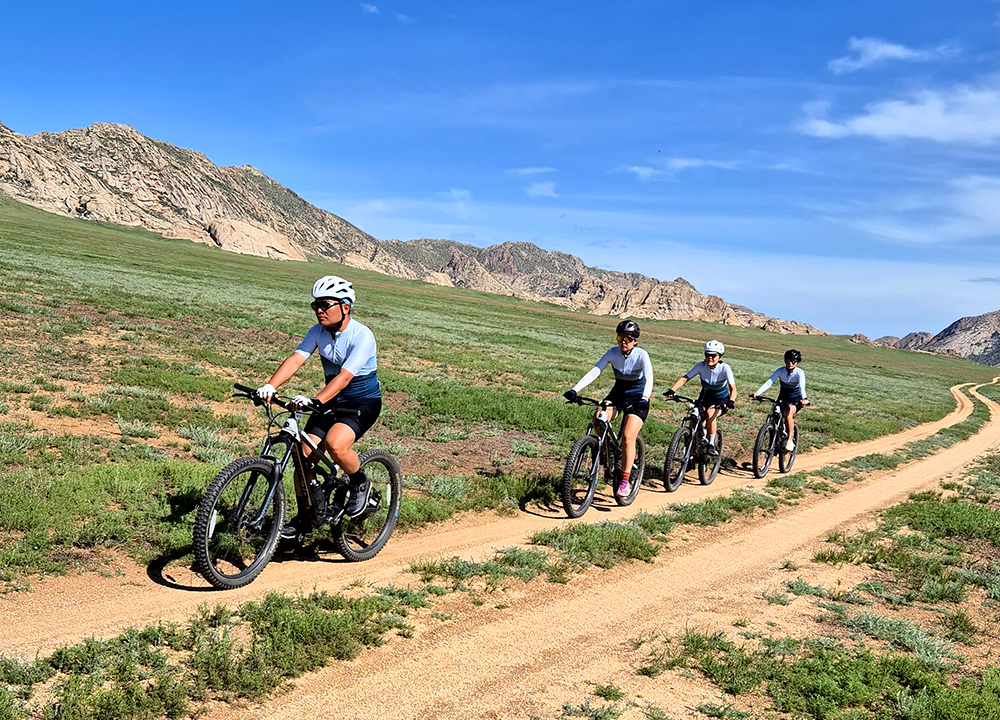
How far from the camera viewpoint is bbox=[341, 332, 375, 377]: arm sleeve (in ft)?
21.9

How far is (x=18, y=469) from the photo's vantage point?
835 centimetres

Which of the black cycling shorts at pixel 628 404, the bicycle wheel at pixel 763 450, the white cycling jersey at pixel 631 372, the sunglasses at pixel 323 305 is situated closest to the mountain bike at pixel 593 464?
the black cycling shorts at pixel 628 404

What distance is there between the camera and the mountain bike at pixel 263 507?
6033 mm

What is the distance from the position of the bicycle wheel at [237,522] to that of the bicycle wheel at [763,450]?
11.9 metres

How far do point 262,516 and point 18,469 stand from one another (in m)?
4.47

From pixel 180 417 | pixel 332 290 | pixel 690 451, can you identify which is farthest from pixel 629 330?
pixel 180 417

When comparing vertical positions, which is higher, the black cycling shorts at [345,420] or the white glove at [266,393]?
the white glove at [266,393]

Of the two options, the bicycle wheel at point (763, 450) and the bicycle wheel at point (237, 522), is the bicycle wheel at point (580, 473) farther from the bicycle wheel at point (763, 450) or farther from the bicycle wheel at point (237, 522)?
the bicycle wheel at point (763, 450)

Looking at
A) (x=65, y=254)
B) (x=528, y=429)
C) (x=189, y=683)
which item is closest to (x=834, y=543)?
(x=528, y=429)

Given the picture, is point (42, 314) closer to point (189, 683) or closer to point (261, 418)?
point (261, 418)

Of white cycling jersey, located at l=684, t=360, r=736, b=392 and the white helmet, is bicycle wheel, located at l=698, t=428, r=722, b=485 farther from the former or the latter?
the white helmet

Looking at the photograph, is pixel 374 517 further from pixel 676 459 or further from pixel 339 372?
pixel 676 459

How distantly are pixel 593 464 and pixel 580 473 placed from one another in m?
0.27

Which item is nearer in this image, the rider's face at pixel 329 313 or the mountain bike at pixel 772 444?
the rider's face at pixel 329 313
